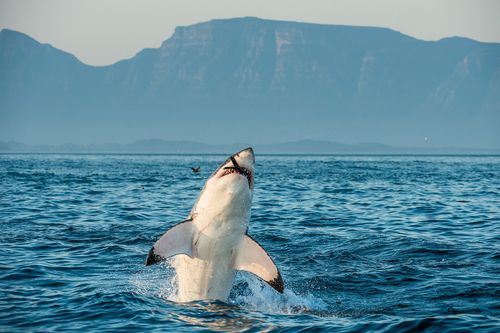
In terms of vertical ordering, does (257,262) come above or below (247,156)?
below

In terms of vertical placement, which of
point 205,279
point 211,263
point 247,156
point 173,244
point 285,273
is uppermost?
point 247,156

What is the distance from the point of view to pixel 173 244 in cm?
1154

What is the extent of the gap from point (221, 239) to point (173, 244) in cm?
87

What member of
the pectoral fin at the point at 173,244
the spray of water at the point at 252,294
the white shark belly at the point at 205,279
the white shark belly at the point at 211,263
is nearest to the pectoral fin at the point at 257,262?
the white shark belly at the point at 211,263

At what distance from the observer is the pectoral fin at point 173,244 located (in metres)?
11.1

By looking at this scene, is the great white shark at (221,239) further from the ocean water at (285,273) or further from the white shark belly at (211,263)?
the ocean water at (285,273)

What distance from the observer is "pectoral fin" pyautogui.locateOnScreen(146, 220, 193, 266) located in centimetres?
1114

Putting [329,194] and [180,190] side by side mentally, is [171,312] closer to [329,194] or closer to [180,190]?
[329,194]

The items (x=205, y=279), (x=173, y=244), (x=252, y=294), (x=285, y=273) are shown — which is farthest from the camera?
(x=285, y=273)

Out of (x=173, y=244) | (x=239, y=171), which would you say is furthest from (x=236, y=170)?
(x=173, y=244)

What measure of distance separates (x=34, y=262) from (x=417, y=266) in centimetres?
902

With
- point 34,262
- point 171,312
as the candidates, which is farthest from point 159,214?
point 171,312

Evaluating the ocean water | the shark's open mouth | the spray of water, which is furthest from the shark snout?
the spray of water

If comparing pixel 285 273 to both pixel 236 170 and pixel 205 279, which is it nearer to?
pixel 205 279
